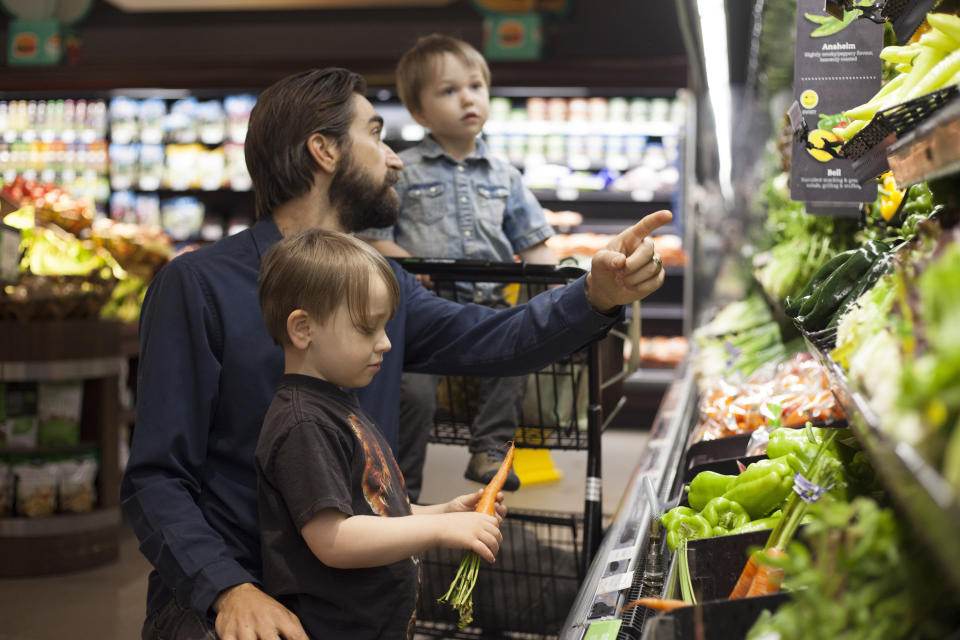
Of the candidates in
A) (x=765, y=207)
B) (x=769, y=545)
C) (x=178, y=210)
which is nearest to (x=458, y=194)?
(x=769, y=545)

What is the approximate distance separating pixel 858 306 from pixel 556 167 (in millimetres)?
6445

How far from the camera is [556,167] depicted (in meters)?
7.97

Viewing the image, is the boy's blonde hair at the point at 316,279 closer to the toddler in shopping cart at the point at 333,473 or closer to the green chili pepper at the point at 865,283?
the toddler in shopping cart at the point at 333,473

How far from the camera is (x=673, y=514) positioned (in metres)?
1.93

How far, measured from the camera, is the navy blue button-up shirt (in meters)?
1.70

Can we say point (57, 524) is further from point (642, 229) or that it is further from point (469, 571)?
point (642, 229)

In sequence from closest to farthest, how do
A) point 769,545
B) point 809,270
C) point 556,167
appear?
point 769,545
point 809,270
point 556,167

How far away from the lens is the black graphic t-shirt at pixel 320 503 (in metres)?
1.55

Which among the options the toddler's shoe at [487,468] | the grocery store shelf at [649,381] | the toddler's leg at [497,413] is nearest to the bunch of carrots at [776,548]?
the toddler's leg at [497,413]

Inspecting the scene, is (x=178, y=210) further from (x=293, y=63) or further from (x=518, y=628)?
(x=518, y=628)

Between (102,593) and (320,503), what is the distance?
8.66ft

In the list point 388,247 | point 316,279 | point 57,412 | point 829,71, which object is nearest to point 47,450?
point 57,412

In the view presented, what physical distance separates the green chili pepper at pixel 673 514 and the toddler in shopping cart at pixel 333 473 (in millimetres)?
Answer: 411

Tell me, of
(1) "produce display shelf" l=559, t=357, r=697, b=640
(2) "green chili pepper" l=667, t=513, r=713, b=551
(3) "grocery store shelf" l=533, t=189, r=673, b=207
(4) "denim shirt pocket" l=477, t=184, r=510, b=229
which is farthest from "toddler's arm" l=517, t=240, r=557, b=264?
(3) "grocery store shelf" l=533, t=189, r=673, b=207
